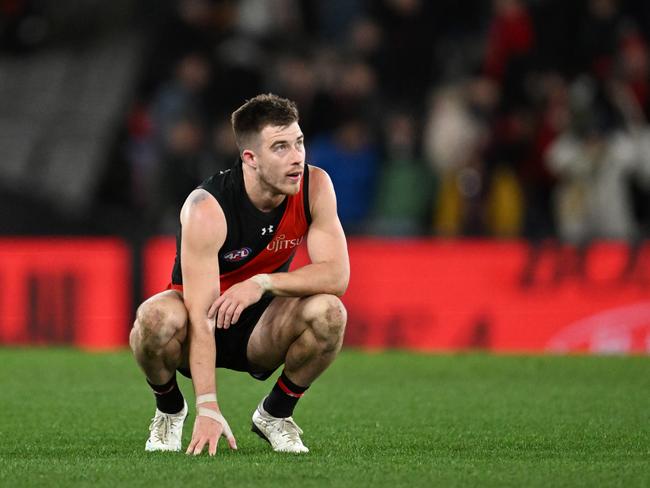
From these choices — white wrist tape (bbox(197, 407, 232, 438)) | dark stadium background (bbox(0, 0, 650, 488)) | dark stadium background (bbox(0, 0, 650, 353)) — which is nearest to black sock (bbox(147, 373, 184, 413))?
white wrist tape (bbox(197, 407, 232, 438))

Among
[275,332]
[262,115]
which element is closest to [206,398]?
Result: [275,332]

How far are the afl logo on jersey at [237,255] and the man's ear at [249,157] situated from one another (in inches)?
16.5

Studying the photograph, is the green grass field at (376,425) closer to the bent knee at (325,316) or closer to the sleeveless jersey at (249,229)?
the bent knee at (325,316)

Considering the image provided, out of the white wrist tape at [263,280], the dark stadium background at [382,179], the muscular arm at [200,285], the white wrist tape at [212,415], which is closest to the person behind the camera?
the white wrist tape at [212,415]

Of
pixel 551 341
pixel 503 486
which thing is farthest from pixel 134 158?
pixel 503 486

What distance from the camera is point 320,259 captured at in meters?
6.68

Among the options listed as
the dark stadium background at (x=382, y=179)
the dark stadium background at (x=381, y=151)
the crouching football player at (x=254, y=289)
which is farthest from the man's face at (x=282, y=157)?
the dark stadium background at (x=381, y=151)

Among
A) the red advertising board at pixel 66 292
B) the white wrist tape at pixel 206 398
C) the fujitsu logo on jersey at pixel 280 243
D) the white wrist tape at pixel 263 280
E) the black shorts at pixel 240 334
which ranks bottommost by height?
the red advertising board at pixel 66 292

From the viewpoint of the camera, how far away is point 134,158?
48.8 feet

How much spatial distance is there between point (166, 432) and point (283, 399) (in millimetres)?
585

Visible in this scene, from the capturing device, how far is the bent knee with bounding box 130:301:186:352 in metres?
6.39

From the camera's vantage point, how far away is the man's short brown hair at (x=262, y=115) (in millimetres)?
6535

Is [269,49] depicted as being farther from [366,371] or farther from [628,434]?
[628,434]

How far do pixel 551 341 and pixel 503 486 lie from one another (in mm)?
7647
